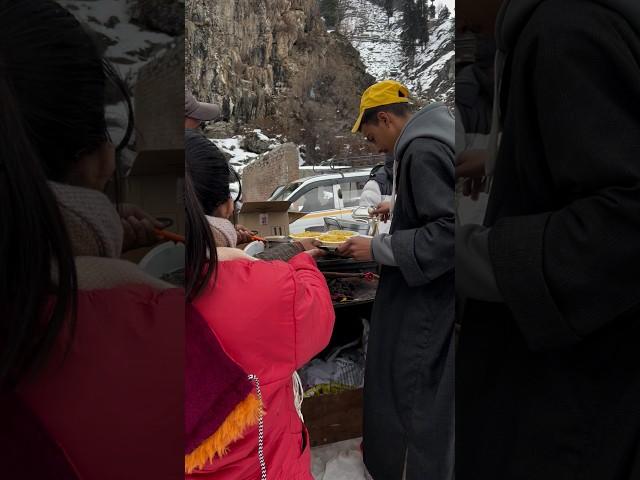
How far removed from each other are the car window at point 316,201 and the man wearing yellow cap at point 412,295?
14 centimetres

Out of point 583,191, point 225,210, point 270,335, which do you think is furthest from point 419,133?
point 583,191

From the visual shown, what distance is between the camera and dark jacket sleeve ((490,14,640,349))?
0.38 meters

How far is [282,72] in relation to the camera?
3.88 feet

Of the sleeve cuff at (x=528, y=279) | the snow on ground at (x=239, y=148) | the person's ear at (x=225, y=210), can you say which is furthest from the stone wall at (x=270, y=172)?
the sleeve cuff at (x=528, y=279)

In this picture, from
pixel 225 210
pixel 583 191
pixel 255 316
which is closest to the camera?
pixel 583 191

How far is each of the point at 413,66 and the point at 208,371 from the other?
747 millimetres

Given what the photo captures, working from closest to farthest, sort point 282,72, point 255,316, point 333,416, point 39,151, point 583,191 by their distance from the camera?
1. point 39,151
2. point 583,191
3. point 255,316
4. point 282,72
5. point 333,416

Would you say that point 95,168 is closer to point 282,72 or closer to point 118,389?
point 118,389

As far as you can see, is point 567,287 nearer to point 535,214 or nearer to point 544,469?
point 535,214

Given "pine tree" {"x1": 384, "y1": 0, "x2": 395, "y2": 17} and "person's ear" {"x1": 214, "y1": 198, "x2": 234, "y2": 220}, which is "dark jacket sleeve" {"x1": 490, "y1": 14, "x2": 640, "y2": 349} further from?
"person's ear" {"x1": 214, "y1": 198, "x2": 234, "y2": 220}

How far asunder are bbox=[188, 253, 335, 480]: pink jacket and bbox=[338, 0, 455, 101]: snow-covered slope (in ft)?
1.66

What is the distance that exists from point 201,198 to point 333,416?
1159mm

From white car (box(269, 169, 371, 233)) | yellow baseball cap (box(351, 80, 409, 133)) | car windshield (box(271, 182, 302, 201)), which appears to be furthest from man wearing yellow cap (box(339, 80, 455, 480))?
car windshield (box(271, 182, 302, 201))

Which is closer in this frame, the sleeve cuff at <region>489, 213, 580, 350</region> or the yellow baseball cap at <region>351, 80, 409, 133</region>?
the sleeve cuff at <region>489, 213, 580, 350</region>
